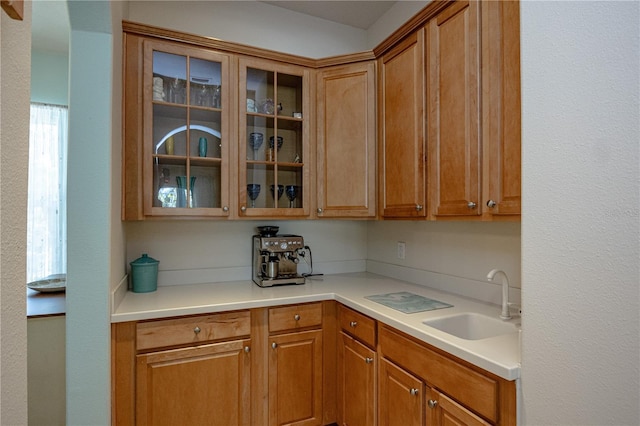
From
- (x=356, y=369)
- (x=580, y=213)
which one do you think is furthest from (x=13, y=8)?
(x=356, y=369)

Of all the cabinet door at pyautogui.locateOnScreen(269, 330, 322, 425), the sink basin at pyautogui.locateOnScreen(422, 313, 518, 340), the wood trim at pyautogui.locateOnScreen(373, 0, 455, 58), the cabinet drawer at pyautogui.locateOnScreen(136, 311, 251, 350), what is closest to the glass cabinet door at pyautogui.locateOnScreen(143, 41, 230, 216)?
the cabinet drawer at pyautogui.locateOnScreen(136, 311, 251, 350)

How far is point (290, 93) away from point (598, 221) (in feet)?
6.25

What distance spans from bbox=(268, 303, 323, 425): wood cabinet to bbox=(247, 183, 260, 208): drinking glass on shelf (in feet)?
2.25

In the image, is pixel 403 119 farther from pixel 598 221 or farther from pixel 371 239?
pixel 598 221

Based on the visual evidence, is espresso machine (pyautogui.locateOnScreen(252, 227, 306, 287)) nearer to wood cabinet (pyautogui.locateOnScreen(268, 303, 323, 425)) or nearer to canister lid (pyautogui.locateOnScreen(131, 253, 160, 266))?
wood cabinet (pyautogui.locateOnScreen(268, 303, 323, 425))

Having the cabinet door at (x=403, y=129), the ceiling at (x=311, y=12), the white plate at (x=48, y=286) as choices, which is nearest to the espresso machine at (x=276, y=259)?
the cabinet door at (x=403, y=129)

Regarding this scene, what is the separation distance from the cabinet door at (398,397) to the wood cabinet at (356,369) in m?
0.06

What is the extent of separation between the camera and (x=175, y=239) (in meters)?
2.27

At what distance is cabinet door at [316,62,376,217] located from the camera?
2.25 m

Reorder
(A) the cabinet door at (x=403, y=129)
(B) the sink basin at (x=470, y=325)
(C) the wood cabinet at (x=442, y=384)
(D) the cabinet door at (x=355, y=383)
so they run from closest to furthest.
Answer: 1. (C) the wood cabinet at (x=442, y=384)
2. (B) the sink basin at (x=470, y=325)
3. (D) the cabinet door at (x=355, y=383)
4. (A) the cabinet door at (x=403, y=129)

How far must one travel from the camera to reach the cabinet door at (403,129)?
1.84 meters

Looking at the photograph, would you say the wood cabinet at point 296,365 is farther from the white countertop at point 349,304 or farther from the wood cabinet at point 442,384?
the wood cabinet at point 442,384

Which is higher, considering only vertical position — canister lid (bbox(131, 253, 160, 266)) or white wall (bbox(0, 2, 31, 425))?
white wall (bbox(0, 2, 31, 425))

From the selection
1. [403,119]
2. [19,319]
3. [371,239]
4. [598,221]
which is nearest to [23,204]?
[19,319]
